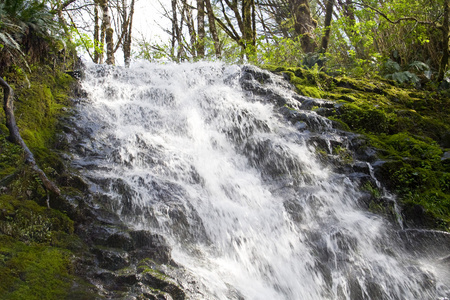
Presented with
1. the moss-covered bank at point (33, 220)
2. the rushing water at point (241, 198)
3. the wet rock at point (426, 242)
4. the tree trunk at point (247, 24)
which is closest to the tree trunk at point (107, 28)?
the rushing water at point (241, 198)

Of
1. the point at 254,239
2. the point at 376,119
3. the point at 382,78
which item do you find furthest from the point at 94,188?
the point at 382,78

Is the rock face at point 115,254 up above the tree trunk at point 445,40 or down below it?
below

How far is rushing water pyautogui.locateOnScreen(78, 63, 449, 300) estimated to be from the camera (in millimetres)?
4141

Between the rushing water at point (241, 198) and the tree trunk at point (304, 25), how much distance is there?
5.75m

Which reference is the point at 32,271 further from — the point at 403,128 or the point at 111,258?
the point at 403,128

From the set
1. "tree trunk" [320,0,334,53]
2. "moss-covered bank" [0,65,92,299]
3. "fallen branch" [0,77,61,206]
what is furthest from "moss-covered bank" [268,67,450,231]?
"fallen branch" [0,77,61,206]

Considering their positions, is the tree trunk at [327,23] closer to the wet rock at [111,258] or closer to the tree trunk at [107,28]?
the tree trunk at [107,28]

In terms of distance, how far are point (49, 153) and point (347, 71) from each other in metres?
9.97

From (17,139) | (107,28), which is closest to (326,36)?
(107,28)

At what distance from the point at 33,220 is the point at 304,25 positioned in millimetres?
12556

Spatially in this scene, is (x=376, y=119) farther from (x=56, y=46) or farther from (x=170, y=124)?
(x=56, y=46)

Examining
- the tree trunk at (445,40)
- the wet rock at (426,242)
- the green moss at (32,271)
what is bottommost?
the wet rock at (426,242)

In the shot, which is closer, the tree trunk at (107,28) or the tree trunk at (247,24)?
the tree trunk at (107,28)

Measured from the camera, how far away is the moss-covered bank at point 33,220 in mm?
2973
